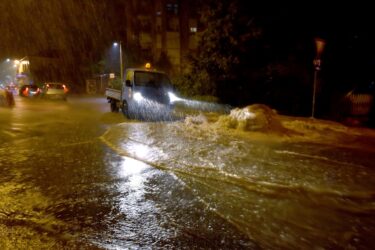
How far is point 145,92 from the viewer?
17234mm

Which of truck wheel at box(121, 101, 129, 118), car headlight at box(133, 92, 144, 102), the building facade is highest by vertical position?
the building facade

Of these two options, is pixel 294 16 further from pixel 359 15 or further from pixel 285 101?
pixel 285 101

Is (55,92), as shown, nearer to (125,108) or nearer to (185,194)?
(125,108)

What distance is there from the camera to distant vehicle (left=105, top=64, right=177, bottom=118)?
17250mm

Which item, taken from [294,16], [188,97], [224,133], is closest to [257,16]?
[294,16]

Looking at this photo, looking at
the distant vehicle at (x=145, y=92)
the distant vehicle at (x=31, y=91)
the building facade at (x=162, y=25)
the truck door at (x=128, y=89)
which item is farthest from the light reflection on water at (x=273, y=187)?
the building facade at (x=162, y=25)

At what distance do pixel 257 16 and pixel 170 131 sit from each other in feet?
34.5

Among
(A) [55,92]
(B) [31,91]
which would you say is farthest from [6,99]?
(B) [31,91]

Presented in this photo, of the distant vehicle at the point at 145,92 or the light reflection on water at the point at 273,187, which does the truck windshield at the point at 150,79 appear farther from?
the light reflection on water at the point at 273,187

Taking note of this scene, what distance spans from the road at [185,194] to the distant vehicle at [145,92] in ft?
19.4

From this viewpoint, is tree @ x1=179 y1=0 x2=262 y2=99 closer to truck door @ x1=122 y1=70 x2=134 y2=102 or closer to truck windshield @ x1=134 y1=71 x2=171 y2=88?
truck windshield @ x1=134 y1=71 x2=171 y2=88

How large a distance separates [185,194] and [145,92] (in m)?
11.1

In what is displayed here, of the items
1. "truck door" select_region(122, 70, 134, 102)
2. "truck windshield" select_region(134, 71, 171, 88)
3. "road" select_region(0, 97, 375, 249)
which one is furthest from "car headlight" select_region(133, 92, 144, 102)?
"road" select_region(0, 97, 375, 249)

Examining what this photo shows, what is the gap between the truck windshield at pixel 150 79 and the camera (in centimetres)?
1764
